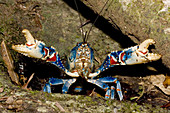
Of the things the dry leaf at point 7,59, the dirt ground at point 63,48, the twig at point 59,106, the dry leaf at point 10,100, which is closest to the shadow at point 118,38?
the dirt ground at point 63,48

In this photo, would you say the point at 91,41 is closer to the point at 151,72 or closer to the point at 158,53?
the point at 151,72

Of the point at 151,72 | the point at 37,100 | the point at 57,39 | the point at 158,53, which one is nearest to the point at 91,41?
the point at 57,39

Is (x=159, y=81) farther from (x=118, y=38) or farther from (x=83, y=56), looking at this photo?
(x=83, y=56)

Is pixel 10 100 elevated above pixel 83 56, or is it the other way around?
pixel 83 56

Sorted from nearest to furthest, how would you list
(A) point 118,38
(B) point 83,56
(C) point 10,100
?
(C) point 10,100 → (B) point 83,56 → (A) point 118,38

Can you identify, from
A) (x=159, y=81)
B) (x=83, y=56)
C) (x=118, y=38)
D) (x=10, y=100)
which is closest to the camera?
(x=10, y=100)

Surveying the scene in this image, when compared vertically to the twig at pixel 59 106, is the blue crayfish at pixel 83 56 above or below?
above

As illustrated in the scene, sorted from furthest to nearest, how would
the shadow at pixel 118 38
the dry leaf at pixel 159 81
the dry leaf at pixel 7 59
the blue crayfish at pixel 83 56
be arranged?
the shadow at pixel 118 38, the dry leaf at pixel 159 81, the dry leaf at pixel 7 59, the blue crayfish at pixel 83 56

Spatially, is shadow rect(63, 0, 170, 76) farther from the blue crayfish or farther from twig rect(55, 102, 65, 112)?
twig rect(55, 102, 65, 112)

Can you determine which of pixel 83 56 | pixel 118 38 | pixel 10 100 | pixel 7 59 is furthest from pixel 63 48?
pixel 10 100

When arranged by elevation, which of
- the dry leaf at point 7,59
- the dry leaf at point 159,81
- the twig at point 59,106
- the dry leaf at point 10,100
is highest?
the dry leaf at point 7,59

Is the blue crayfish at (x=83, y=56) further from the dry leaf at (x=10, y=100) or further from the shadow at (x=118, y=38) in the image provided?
the dry leaf at (x=10, y=100)
